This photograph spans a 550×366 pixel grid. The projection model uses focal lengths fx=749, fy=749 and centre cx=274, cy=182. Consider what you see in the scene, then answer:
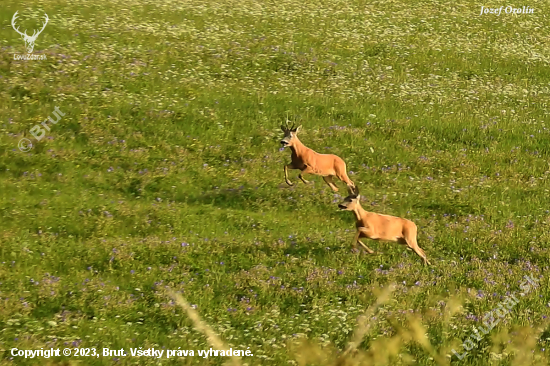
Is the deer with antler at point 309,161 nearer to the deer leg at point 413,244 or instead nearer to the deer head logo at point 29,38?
the deer leg at point 413,244

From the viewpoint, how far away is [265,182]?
1712cm

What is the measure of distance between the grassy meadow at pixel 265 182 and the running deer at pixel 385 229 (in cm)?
33

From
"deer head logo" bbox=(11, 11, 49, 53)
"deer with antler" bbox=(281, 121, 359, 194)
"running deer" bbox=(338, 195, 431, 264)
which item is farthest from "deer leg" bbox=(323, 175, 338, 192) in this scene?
"deer head logo" bbox=(11, 11, 49, 53)

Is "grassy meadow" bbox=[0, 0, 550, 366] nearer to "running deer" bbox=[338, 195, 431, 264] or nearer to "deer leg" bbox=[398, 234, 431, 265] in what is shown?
"deer leg" bbox=[398, 234, 431, 265]

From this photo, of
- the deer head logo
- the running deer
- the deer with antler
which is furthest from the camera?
the deer head logo

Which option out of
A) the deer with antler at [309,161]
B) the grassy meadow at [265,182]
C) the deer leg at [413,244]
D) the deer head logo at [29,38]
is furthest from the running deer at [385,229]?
the deer head logo at [29,38]

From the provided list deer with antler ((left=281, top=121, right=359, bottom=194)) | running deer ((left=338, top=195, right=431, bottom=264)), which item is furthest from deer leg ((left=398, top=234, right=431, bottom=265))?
deer with antler ((left=281, top=121, right=359, bottom=194))

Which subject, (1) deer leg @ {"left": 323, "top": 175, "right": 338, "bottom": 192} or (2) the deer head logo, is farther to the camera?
(2) the deer head logo

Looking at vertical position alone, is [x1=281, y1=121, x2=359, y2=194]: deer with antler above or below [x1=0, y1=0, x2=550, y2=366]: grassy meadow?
above

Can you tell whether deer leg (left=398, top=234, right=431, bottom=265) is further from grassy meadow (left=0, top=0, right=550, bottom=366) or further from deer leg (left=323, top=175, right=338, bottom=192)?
deer leg (left=323, top=175, right=338, bottom=192)

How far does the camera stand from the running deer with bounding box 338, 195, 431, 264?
12.6 m

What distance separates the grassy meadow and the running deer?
0.33 metres

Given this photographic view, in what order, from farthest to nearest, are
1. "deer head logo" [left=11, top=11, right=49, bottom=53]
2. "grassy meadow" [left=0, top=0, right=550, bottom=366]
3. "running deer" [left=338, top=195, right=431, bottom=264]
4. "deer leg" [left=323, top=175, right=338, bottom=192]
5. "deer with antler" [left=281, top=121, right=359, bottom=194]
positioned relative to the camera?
"deer head logo" [left=11, top=11, right=49, bottom=53] < "deer leg" [left=323, top=175, right=338, bottom=192] < "deer with antler" [left=281, top=121, right=359, bottom=194] < "running deer" [left=338, top=195, right=431, bottom=264] < "grassy meadow" [left=0, top=0, right=550, bottom=366]

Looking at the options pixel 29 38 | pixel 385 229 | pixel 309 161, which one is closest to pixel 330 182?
pixel 309 161
